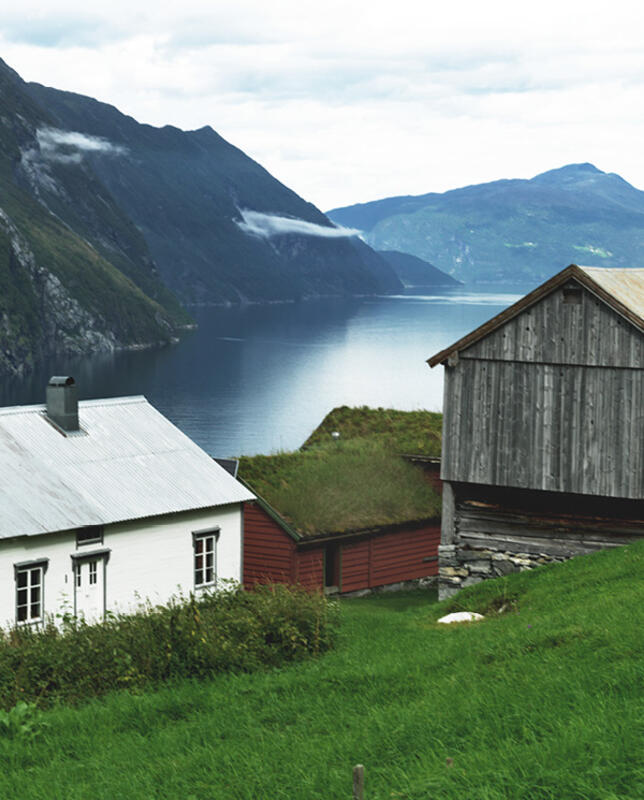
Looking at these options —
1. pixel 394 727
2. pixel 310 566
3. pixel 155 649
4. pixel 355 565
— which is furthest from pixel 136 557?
pixel 394 727

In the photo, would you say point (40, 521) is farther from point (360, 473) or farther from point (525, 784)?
point (525, 784)

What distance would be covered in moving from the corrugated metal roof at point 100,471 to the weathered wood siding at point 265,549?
166 cm

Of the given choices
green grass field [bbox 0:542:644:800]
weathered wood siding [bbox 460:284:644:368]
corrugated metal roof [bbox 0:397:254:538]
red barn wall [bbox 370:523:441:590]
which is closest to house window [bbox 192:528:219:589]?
corrugated metal roof [bbox 0:397:254:538]

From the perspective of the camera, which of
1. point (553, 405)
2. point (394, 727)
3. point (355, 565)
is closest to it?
point (394, 727)

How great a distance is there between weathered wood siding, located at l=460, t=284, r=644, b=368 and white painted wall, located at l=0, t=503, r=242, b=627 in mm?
11037

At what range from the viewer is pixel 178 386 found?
515 feet

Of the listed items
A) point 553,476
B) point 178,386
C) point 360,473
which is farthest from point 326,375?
point 553,476

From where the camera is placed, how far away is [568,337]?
93.9 ft

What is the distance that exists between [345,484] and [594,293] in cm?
1448

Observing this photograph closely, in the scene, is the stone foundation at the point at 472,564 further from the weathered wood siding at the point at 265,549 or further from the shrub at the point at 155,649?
the shrub at the point at 155,649

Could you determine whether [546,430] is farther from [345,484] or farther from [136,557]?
[136,557]

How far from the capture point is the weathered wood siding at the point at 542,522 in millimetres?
28969

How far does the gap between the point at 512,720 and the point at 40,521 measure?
22.5 meters

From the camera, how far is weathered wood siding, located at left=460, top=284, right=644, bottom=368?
28.0 m
